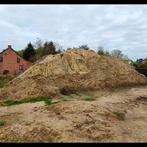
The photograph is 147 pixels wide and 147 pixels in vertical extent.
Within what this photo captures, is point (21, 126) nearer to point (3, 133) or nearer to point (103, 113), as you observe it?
point (3, 133)

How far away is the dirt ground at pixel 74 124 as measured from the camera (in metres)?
8.17

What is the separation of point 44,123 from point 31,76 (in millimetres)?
9777

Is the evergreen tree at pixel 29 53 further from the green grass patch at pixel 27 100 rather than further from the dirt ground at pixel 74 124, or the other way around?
the dirt ground at pixel 74 124

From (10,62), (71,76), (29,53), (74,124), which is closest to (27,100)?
(71,76)

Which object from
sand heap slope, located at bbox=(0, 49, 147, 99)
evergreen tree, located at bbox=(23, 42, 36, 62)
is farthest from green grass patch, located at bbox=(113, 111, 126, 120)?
evergreen tree, located at bbox=(23, 42, 36, 62)

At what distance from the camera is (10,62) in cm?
4453

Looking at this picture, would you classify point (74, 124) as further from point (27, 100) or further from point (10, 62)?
point (10, 62)

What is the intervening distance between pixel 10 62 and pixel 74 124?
120ft

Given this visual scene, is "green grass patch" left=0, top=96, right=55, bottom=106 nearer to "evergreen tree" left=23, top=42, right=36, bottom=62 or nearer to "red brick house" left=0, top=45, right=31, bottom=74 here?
"red brick house" left=0, top=45, right=31, bottom=74

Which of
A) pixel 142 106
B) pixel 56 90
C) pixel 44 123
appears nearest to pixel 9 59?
pixel 56 90

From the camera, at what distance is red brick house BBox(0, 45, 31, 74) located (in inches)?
1731

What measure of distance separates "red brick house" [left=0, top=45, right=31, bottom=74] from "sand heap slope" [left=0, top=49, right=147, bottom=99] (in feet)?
76.1

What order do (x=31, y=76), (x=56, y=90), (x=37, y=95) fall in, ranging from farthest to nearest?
1. (x=31, y=76)
2. (x=56, y=90)
3. (x=37, y=95)

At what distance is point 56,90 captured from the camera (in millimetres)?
16734
